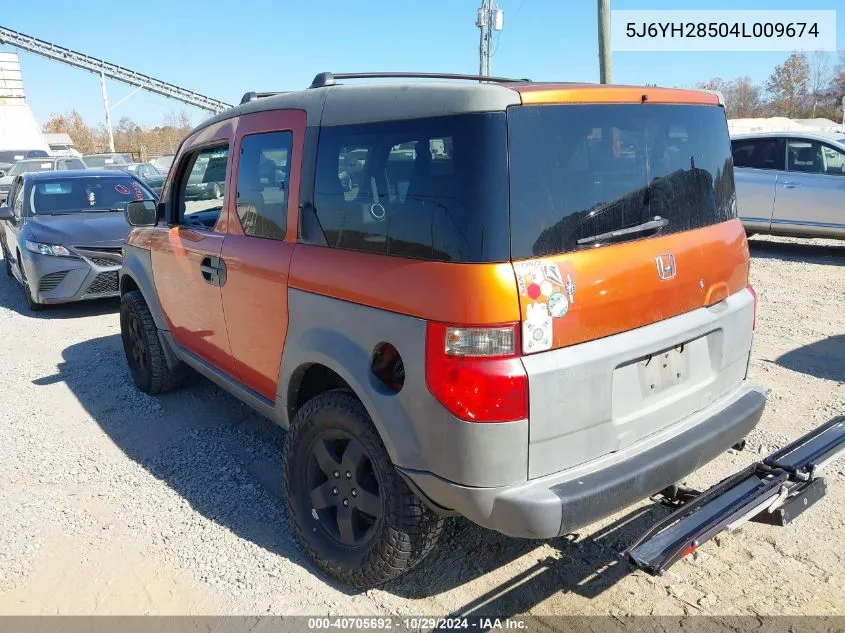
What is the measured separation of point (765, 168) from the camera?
10141 mm

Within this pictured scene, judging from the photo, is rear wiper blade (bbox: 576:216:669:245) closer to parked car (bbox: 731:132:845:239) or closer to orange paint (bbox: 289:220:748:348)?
orange paint (bbox: 289:220:748:348)

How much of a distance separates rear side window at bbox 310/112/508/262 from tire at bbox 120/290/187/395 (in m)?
2.41

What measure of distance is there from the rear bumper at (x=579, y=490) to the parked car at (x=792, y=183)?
7861mm

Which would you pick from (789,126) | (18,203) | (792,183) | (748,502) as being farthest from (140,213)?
(789,126)

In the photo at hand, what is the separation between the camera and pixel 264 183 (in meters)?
3.27

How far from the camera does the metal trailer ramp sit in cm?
217

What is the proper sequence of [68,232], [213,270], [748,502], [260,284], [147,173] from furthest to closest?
[147,173] → [68,232] → [213,270] → [260,284] → [748,502]

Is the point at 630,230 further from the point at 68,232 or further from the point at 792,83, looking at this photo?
the point at 792,83

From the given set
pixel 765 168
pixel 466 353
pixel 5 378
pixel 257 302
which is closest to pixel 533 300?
pixel 466 353

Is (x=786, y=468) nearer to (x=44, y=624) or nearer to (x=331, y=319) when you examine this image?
(x=331, y=319)

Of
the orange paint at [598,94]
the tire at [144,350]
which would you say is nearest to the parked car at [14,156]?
the tire at [144,350]

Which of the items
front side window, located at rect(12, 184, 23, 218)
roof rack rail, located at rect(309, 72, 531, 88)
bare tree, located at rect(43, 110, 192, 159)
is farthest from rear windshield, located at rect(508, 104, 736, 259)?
bare tree, located at rect(43, 110, 192, 159)

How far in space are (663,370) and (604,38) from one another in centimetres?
1068

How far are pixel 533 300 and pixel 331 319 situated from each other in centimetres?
89
